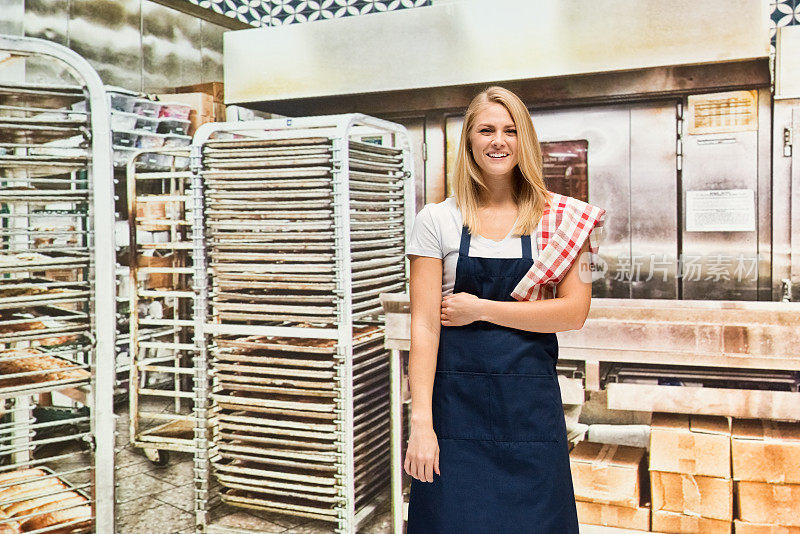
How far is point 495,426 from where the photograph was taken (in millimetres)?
1753

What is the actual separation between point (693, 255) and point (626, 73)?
2.59ft

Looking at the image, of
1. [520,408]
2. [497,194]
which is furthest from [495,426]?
[497,194]

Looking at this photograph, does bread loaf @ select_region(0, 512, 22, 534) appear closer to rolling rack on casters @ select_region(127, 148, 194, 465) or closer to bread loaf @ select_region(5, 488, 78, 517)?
bread loaf @ select_region(5, 488, 78, 517)

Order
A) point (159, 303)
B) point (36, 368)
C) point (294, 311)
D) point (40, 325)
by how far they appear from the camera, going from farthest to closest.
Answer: point (159, 303) < point (294, 311) < point (40, 325) < point (36, 368)

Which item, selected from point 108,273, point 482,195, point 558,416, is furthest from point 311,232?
point 558,416

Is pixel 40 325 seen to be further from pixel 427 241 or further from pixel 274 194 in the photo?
pixel 427 241

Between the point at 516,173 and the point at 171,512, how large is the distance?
2.36m

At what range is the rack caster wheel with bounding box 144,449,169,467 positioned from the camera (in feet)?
12.1

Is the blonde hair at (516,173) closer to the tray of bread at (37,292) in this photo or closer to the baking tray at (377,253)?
the baking tray at (377,253)

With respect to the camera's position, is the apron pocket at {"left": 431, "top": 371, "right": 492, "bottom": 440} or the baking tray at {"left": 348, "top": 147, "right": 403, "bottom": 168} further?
the baking tray at {"left": 348, "top": 147, "right": 403, "bottom": 168}

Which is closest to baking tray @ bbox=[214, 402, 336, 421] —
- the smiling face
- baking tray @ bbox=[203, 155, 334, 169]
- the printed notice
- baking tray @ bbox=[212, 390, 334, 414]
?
baking tray @ bbox=[212, 390, 334, 414]

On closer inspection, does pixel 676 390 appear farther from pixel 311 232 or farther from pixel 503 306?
pixel 311 232

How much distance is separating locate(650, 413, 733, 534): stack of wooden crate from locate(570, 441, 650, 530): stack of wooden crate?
0.06m

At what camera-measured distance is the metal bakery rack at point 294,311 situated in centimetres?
289
